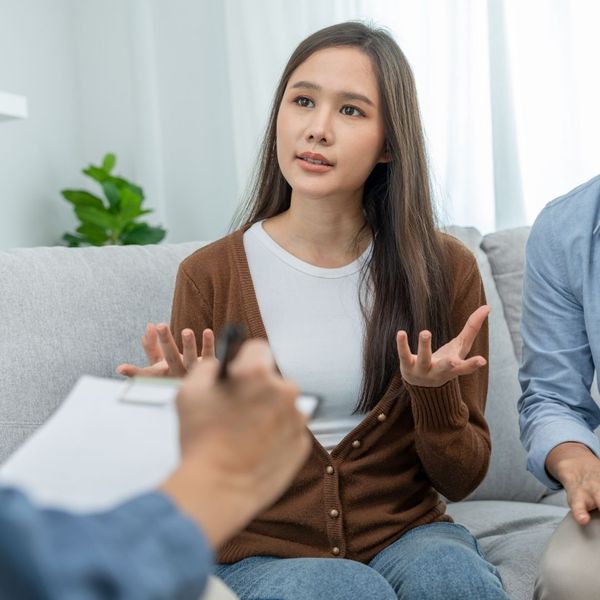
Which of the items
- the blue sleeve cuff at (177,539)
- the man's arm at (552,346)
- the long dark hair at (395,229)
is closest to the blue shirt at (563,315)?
the man's arm at (552,346)

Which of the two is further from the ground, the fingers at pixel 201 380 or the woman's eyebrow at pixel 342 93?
the woman's eyebrow at pixel 342 93

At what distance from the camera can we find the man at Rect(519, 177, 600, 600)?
57.2 inches

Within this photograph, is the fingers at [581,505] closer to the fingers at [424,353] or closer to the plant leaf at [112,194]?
the fingers at [424,353]

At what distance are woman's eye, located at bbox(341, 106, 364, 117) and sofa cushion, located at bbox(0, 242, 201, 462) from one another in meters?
0.45

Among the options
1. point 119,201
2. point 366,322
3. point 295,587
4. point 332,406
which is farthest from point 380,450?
point 119,201

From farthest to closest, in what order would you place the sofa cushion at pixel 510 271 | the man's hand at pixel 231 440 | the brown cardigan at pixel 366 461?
the sofa cushion at pixel 510 271, the brown cardigan at pixel 366 461, the man's hand at pixel 231 440

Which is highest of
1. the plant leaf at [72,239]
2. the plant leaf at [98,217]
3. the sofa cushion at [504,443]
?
the plant leaf at [98,217]

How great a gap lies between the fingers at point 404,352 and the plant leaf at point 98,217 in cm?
183

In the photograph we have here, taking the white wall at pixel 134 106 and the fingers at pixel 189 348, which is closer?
the fingers at pixel 189 348

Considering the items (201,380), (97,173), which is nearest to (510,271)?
(97,173)

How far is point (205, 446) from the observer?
63cm

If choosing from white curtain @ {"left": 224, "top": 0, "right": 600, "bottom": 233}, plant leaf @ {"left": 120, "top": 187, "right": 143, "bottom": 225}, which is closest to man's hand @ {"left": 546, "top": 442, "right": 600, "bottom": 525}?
white curtain @ {"left": 224, "top": 0, "right": 600, "bottom": 233}

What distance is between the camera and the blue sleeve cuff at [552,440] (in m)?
1.45

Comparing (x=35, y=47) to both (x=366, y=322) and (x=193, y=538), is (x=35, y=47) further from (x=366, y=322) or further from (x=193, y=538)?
(x=193, y=538)
